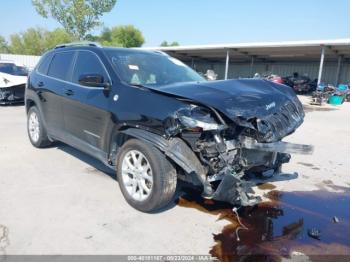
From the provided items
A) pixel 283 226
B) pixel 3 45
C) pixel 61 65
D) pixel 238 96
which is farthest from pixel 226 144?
pixel 3 45

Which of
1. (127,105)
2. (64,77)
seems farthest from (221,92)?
(64,77)

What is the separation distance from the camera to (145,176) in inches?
151

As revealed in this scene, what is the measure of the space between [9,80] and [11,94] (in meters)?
0.65

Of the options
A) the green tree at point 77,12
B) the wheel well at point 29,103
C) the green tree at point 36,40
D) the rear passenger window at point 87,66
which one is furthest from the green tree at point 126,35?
the rear passenger window at point 87,66

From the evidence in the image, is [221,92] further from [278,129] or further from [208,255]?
[208,255]

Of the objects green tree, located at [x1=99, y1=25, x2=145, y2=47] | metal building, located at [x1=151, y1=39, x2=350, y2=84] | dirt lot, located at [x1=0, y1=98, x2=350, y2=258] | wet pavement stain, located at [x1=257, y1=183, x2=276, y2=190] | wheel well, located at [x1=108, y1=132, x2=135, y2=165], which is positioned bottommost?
dirt lot, located at [x1=0, y1=98, x2=350, y2=258]

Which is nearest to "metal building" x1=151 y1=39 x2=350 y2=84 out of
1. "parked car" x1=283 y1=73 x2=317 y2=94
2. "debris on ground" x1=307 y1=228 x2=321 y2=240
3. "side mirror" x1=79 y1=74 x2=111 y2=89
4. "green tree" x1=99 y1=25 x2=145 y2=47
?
"parked car" x1=283 y1=73 x2=317 y2=94

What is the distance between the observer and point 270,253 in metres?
3.20

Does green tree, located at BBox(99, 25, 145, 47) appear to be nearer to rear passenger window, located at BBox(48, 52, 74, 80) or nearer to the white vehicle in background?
the white vehicle in background

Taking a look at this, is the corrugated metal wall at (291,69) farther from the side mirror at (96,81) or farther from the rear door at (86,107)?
the side mirror at (96,81)

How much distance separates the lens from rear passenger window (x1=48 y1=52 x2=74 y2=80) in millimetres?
5305

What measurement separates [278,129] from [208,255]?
165 cm

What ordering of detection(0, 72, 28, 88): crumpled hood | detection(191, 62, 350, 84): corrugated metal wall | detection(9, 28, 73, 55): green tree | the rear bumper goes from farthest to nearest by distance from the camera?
detection(9, 28, 73, 55): green tree, detection(191, 62, 350, 84): corrugated metal wall, the rear bumper, detection(0, 72, 28, 88): crumpled hood

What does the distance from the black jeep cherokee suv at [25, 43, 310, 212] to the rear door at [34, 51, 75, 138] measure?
0.27 meters
